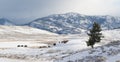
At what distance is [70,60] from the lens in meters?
42.9

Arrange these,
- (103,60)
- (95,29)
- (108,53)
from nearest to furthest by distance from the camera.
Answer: (103,60) → (108,53) → (95,29)

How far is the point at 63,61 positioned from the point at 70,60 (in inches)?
84.3

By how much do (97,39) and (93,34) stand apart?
184 centimetres

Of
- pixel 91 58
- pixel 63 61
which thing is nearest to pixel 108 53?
pixel 91 58

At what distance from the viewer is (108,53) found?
39.1 metres

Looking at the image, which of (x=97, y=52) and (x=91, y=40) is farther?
(x=91, y=40)

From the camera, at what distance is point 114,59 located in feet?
115

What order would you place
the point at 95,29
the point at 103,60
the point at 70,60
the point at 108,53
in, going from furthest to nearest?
the point at 95,29 → the point at 70,60 → the point at 108,53 → the point at 103,60

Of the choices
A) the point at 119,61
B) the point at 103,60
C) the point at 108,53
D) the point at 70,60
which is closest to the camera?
the point at 119,61

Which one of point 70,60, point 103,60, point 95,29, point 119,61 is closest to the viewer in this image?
point 119,61

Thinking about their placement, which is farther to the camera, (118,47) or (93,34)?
(93,34)

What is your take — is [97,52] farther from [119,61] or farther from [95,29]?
[95,29]

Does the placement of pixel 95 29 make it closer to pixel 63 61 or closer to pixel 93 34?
pixel 93 34

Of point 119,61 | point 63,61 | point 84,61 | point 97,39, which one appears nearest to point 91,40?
point 97,39
